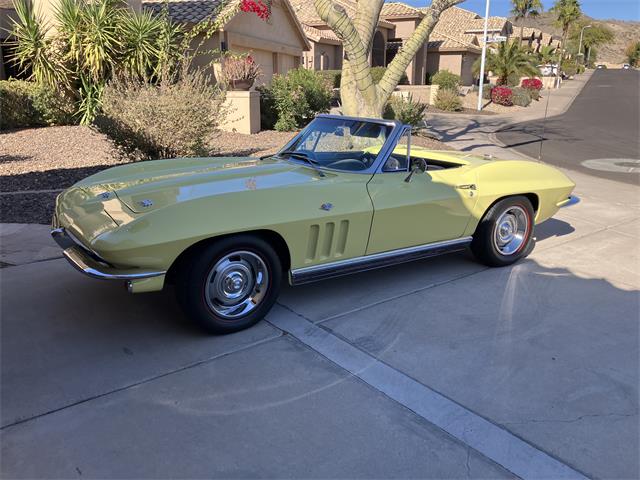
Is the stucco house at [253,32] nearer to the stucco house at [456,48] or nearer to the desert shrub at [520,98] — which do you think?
the desert shrub at [520,98]

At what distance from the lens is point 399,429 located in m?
2.83

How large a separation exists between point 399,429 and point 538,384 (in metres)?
1.03

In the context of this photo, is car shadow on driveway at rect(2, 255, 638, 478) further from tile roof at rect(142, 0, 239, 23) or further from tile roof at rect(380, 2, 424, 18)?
tile roof at rect(380, 2, 424, 18)

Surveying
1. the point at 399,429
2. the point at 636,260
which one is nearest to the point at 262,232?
the point at 399,429

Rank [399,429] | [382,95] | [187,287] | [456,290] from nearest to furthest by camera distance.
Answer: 1. [399,429]
2. [187,287]
3. [456,290]
4. [382,95]

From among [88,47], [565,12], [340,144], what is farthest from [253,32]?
[565,12]

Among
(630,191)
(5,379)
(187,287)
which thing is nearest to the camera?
(5,379)

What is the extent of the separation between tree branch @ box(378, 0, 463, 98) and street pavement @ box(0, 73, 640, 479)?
6.76 meters

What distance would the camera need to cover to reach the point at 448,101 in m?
28.5

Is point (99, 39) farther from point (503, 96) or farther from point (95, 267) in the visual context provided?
point (503, 96)

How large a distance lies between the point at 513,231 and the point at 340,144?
202cm

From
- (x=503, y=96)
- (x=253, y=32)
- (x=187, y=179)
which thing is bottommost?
(x=187, y=179)

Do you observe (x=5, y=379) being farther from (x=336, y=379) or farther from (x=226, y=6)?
(x=226, y=6)

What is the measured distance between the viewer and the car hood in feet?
12.0
